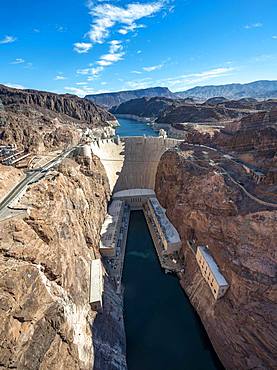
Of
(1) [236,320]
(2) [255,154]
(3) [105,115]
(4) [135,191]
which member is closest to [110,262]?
(1) [236,320]

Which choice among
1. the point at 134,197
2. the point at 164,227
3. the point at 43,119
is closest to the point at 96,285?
the point at 164,227

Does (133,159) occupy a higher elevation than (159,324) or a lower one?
higher

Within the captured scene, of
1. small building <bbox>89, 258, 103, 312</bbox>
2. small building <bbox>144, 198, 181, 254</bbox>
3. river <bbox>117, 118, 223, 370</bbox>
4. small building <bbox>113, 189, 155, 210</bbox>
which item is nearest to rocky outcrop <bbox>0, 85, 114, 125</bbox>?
small building <bbox>113, 189, 155, 210</bbox>

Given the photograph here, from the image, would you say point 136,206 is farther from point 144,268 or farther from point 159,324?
point 159,324

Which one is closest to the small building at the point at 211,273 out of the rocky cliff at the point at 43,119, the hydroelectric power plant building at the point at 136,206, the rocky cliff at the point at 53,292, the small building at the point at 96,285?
the hydroelectric power plant building at the point at 136,206

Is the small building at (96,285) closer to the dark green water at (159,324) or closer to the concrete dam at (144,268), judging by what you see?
the concrete dam at (144,268)

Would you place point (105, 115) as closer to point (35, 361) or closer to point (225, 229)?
point (225, 229)
